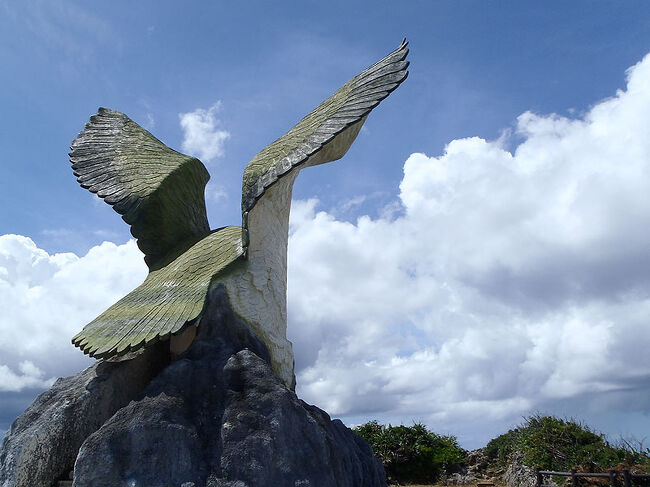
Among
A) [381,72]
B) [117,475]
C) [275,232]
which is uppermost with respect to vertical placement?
[381,72]

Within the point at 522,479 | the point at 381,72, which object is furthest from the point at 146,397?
the point at 522,479

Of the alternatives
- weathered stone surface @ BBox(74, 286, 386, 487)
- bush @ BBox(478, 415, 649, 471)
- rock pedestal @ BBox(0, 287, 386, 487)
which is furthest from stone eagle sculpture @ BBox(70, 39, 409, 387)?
bush @ BBox(478, 415, 649, 471)

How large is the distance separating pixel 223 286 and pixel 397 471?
476 inches

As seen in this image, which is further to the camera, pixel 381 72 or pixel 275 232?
pixel 275 232

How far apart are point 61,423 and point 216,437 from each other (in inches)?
57.9

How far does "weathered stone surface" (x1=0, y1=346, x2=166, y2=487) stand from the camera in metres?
4.86

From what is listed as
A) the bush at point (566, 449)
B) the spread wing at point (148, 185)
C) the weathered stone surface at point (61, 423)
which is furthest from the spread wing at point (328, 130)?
the bush at point (566, 449)

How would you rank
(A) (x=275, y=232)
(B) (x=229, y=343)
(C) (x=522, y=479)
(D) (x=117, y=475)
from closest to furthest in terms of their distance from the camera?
(D) (x=117, y=475) < (B) (x=229, y=343) < (A) (x=275, y=232) < (C) (x=522, y=479)

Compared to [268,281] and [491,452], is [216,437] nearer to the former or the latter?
[268,281]

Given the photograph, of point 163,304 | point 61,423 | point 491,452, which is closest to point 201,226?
point 163,304

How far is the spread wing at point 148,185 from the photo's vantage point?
6891mm

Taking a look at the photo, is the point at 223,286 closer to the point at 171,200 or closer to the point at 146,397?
the point at 146,397

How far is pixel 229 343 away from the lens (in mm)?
5219

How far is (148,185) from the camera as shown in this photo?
6.95 m
